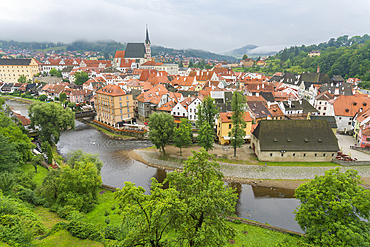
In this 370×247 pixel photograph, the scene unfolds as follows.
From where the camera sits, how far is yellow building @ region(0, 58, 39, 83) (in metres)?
122

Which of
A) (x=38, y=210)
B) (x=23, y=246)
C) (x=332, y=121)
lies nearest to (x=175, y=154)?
(x=38, y=210)

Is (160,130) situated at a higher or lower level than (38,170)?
higher

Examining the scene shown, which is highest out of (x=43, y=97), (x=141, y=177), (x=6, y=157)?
(x=43, y=97)

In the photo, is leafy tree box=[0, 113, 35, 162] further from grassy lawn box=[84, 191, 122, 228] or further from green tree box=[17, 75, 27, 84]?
green tree box=[17, 75, 27, 84]

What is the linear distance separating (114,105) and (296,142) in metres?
44.8

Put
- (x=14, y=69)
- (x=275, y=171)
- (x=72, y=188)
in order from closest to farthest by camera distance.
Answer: (x=72, y=188), (x=275, y=171), (x=14, y=69)

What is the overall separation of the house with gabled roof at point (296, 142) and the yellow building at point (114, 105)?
38.2 metres

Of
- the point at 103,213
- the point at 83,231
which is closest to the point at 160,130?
the point at 103,213

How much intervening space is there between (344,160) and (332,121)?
13237 mm

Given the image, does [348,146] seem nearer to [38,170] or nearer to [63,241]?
[63,241]

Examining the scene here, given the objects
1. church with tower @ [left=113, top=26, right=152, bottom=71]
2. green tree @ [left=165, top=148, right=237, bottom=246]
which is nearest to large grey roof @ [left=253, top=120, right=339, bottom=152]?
green tree @ [left=165, top=148, right=237, bottom=246]

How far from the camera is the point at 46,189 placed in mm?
23500

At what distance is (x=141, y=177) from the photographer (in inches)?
1398

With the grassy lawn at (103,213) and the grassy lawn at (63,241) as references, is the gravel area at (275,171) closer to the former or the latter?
the grassy lawn at (103,213)
